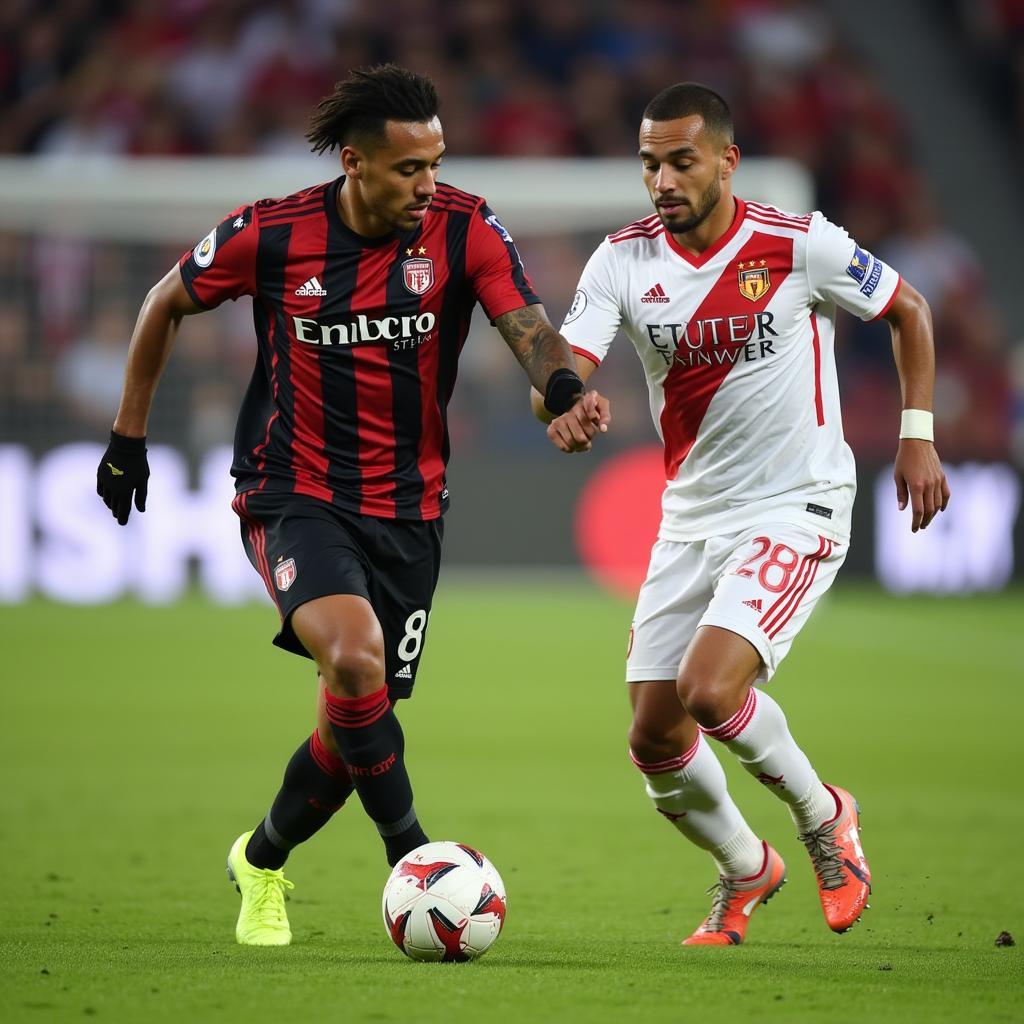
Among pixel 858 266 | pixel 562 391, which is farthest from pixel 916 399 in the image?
pixel 562 391

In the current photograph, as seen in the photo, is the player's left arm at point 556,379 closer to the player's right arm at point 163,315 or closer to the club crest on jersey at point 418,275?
the club crest on jersey at point 418,275

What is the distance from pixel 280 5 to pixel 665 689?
14.3 m

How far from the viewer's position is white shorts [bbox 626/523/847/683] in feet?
15.9

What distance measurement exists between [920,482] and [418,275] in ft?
4.78

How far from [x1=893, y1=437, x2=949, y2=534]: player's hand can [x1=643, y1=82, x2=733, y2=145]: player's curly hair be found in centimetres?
100

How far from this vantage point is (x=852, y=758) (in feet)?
27.8

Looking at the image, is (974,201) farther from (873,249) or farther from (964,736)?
(964,736)

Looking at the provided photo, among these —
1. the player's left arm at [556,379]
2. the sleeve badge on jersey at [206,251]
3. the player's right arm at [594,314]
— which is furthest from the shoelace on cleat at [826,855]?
the sleeve badge on jersey at [206,251]

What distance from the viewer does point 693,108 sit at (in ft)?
16.4

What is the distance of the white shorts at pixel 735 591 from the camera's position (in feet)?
15.9

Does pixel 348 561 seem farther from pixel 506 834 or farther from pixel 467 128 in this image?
pixel 467 128

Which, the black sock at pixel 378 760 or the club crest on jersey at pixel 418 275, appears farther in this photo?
the club crest on jersey at pixel 418 275

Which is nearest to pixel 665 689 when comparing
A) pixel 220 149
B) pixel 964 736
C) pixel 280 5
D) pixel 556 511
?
pixel 964 736

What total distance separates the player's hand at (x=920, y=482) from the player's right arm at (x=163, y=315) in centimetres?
183
